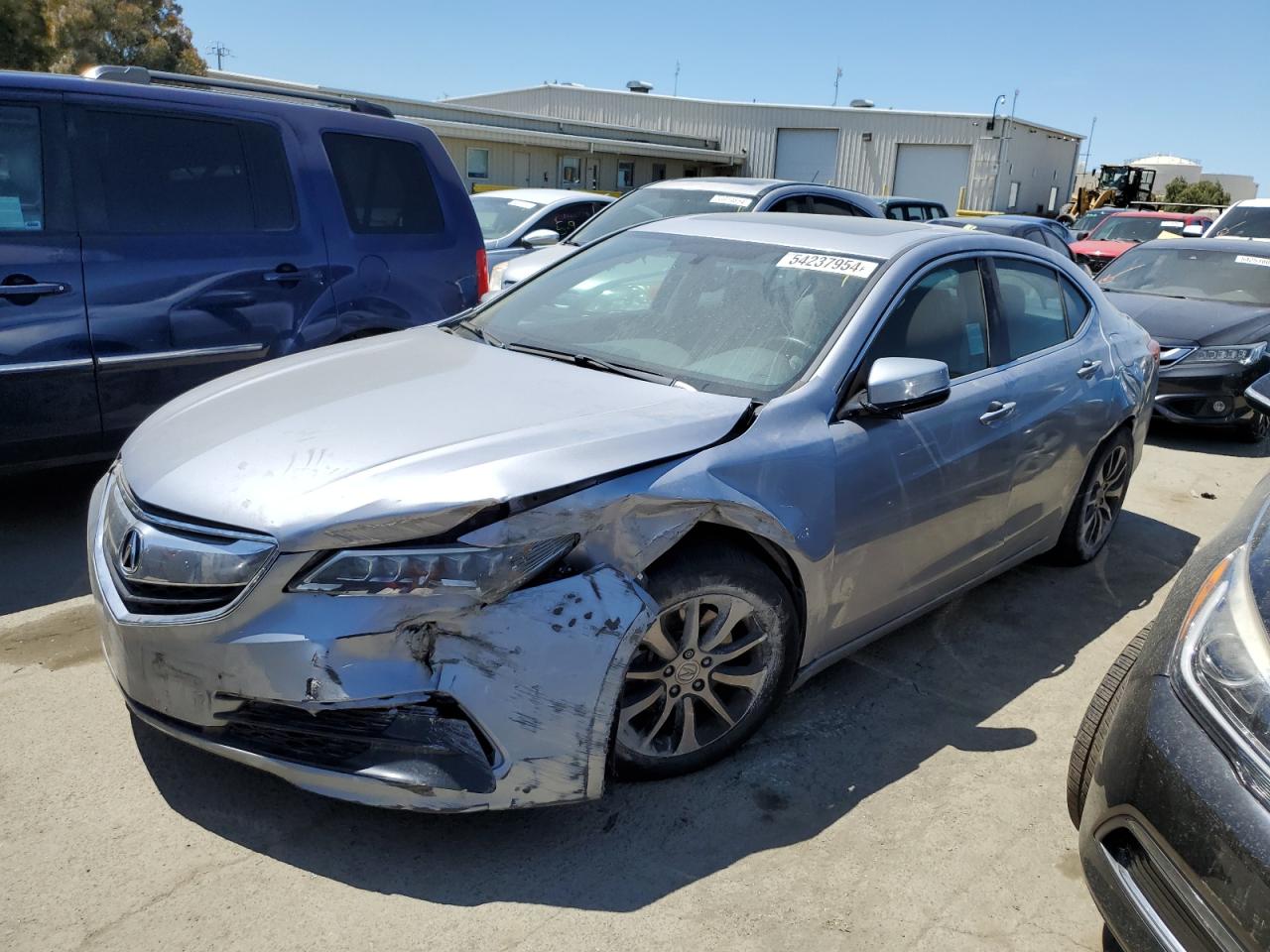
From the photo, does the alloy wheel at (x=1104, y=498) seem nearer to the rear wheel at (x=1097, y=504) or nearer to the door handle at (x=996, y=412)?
the rear wheel at (x=1097, y=504)

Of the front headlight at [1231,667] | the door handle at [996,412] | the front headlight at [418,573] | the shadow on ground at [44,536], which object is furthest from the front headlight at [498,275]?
the front headlight at [1231,667]

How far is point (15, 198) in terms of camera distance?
421cm

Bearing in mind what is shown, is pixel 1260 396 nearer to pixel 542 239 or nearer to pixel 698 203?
pixel 698 203

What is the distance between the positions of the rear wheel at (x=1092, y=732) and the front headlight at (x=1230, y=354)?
6466mm

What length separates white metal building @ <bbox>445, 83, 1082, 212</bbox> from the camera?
1604 inches

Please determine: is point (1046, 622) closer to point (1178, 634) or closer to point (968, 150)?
point (1178, 634)

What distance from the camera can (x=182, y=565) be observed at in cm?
247

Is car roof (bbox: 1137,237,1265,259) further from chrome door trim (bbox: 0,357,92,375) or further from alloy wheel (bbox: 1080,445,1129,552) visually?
chrome door trim (bbox: 0,357,92,375)

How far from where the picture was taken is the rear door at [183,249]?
14.5ft

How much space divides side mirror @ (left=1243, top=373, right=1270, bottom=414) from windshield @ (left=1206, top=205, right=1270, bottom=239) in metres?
→ 11.6

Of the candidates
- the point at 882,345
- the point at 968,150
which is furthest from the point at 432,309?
the point at 968,150

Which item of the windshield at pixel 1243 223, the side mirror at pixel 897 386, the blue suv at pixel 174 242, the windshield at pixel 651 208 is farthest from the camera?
the windshield at pixel 1243 223

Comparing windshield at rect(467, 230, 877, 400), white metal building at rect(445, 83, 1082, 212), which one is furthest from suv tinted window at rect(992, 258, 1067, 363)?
white metal building at rect(445, 83, 1082, 212)

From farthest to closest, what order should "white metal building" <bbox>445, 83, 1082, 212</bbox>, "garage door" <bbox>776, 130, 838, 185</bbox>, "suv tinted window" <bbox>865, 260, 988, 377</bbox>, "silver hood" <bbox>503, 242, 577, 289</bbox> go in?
1. "garage door" <bbox>776, 130, 838, 185</bbox>
2. "white metal building" <bbox>445, 83, 1082, 212</bbox>
3. "silver hood" <bbox>503, 242, 577, 289</bbox>
4. "suv tinted window" <bbox>865, 260, 988, 377</bbox>
